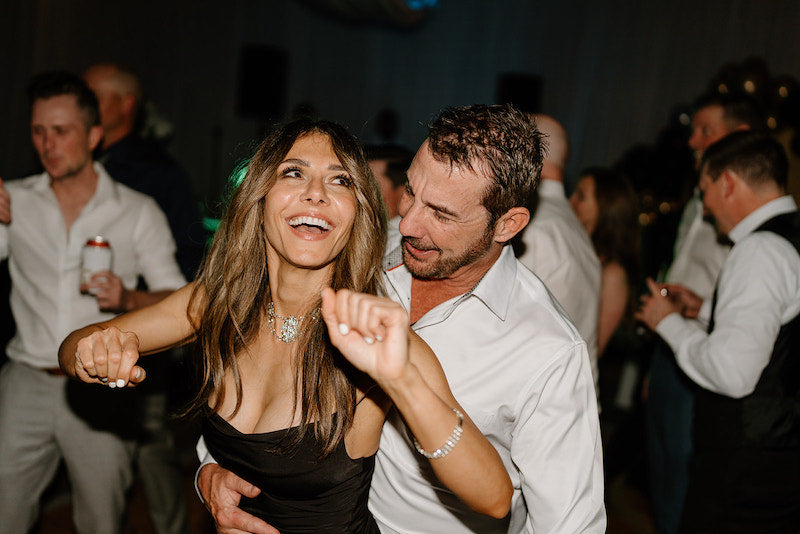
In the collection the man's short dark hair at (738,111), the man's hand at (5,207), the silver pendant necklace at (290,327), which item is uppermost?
the man's short dark hair at (738,111)

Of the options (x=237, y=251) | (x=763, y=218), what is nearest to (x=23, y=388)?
(x=237, y=251)

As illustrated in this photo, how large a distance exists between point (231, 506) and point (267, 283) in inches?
24.0

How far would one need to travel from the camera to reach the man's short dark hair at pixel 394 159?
292cm

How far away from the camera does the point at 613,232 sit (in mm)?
3398

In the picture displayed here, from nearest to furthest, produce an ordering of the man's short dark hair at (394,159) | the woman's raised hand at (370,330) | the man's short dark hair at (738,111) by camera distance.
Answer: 1. the woman's raised hand at (370,330)
2. the man's short dark hair at (394,159)
3. the man's short dark hair at (738,111)

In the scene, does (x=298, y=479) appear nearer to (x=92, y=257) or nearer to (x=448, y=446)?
(x=448, y=446)

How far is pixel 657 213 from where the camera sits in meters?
5.43

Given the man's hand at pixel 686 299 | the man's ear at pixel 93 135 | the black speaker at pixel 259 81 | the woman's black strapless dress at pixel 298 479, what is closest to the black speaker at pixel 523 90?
the black speaker at pixel 259 81

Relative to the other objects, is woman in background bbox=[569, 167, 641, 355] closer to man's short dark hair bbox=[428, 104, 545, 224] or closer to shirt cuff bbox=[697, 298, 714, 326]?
shirt cuff bbox=[697, 298, 714, 326]

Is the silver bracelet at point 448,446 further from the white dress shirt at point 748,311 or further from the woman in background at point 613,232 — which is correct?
the woman in background at point 613,232

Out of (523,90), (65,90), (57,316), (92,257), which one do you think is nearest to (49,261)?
(57,316)

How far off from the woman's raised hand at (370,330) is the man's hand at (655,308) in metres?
1.80

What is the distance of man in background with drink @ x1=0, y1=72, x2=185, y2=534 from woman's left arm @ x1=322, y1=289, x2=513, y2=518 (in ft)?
4.83

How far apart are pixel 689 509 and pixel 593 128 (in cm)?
598
